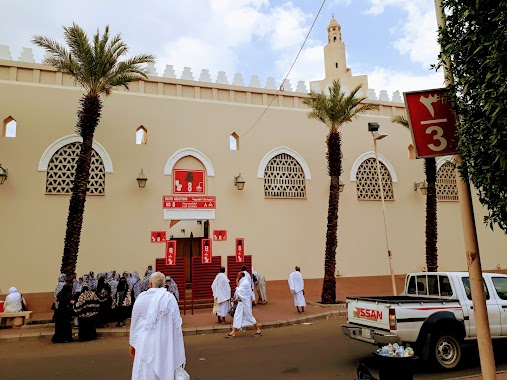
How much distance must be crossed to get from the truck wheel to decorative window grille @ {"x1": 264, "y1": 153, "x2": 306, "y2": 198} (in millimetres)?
10079

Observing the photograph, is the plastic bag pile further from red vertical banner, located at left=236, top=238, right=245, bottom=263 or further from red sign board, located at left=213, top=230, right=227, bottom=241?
red sign board, located at left=213, top=230, right=227, bottom=241

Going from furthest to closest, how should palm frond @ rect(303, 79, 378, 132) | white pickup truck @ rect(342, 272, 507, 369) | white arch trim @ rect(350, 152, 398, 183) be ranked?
white arch trim @ rect(350, 152, 398, 183) → palm frond @ rect(303, 79, 378, 132) → white pickup truck @ rect(342, 272, 507, 369)

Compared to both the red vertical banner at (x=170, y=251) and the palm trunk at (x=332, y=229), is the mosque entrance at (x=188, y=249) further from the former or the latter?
the palm trunk at (x=332, y=229)

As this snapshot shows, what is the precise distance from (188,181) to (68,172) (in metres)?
4.19

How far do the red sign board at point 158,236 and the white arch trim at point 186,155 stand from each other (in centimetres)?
224

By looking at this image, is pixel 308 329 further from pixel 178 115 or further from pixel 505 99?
pixel 178 115

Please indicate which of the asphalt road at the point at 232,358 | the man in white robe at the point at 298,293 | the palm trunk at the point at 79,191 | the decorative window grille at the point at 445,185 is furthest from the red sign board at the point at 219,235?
the decorative window grille at the point at 445,185

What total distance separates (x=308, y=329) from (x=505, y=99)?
832 cm

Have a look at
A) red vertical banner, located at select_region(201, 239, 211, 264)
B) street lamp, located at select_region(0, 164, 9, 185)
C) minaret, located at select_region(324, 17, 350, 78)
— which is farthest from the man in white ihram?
minaret, located at select_region(324, 17, 350, 78)

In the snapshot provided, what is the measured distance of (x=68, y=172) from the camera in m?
13.7

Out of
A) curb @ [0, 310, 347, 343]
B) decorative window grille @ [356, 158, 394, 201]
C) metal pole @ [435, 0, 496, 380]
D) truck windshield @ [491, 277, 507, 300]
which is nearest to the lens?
metal pole @ [435, 0, 496, 380]

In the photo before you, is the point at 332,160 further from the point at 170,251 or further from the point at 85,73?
the point at 85,73

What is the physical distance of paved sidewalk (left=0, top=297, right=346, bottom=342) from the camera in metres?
9.97

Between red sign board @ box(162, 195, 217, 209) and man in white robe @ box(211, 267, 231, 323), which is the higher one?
red sign board @ box(162, 195, 217, 209)
